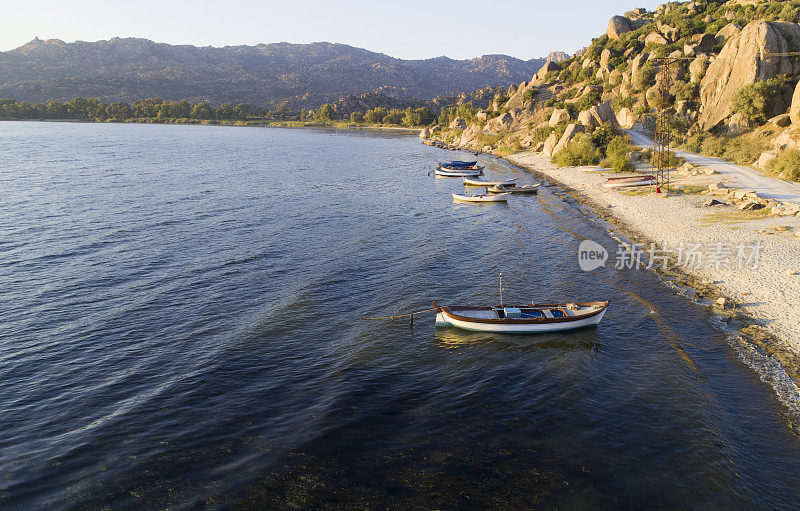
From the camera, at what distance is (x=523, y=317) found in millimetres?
28438

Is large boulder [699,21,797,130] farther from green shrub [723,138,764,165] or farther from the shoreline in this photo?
the shoreline

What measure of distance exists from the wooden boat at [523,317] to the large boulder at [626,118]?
89304mm

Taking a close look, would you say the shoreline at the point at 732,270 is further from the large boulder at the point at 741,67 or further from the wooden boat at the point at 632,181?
the large boulder at the point at 741,67

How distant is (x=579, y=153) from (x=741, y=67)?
30107mm

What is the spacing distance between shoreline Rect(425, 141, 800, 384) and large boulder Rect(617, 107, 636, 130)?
45375 millimetres

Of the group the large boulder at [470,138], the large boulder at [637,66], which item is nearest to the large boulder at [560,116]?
the large boulder at [637,66]

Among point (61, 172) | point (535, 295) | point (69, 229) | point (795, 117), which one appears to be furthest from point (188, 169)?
point (795, 117)

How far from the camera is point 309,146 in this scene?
161 meters

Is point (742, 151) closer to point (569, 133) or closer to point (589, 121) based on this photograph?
point (589, 121)

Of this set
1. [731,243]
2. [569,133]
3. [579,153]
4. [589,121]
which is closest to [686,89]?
[589,121]

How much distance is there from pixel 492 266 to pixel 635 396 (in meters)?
19.3

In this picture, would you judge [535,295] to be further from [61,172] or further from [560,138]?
[61,172]

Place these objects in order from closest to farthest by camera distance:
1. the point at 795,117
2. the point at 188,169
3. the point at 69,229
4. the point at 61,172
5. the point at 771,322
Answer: the point at 771,322, the point at 69,229, the point at 795,117, the point at 61,172, the point at 188,169

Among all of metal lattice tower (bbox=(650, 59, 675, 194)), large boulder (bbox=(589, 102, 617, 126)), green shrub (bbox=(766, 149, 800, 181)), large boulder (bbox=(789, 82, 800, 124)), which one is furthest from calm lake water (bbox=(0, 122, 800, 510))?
large boulder (bbox=(589, 102, 617, 126))
